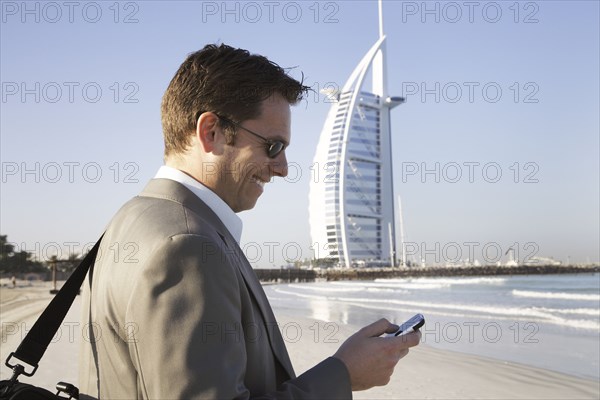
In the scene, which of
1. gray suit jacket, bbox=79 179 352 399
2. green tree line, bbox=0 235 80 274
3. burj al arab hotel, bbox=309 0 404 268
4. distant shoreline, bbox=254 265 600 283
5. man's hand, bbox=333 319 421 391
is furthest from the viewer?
burj al arab hotel, bbox=309 0 404 268

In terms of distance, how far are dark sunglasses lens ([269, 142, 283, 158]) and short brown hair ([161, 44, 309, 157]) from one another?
76 mm

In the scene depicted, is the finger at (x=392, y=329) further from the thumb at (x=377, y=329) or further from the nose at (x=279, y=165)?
the nose at (x=279, y=165)

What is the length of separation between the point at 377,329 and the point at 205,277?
398 millimetres

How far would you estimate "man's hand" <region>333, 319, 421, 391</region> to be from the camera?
3.72 feet

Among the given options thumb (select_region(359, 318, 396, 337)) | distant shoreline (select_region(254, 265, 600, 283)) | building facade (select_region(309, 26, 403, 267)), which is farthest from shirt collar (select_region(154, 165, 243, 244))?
building facade (select_region(309, 26, 403, 267))

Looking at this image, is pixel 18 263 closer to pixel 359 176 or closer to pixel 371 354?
pixel 359 176

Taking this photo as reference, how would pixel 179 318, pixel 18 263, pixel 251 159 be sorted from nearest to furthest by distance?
pixel 179 318, pixel 251 159, pixel 18 263

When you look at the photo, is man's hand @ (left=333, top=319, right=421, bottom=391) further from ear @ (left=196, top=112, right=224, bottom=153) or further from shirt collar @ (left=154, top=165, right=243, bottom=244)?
ear @ (left=196, top=112, right=224, bottom=153)

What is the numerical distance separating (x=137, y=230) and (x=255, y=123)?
341 millimetres

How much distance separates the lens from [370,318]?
15.0 m

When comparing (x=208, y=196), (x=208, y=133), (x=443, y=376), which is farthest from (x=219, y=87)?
(x=443, y=376)

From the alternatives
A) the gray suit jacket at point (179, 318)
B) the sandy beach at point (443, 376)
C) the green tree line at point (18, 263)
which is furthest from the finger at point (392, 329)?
the green tree line at point (18, 263)

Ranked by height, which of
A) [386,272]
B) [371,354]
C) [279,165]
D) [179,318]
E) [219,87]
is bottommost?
[386,272]

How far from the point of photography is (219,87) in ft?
4.02
